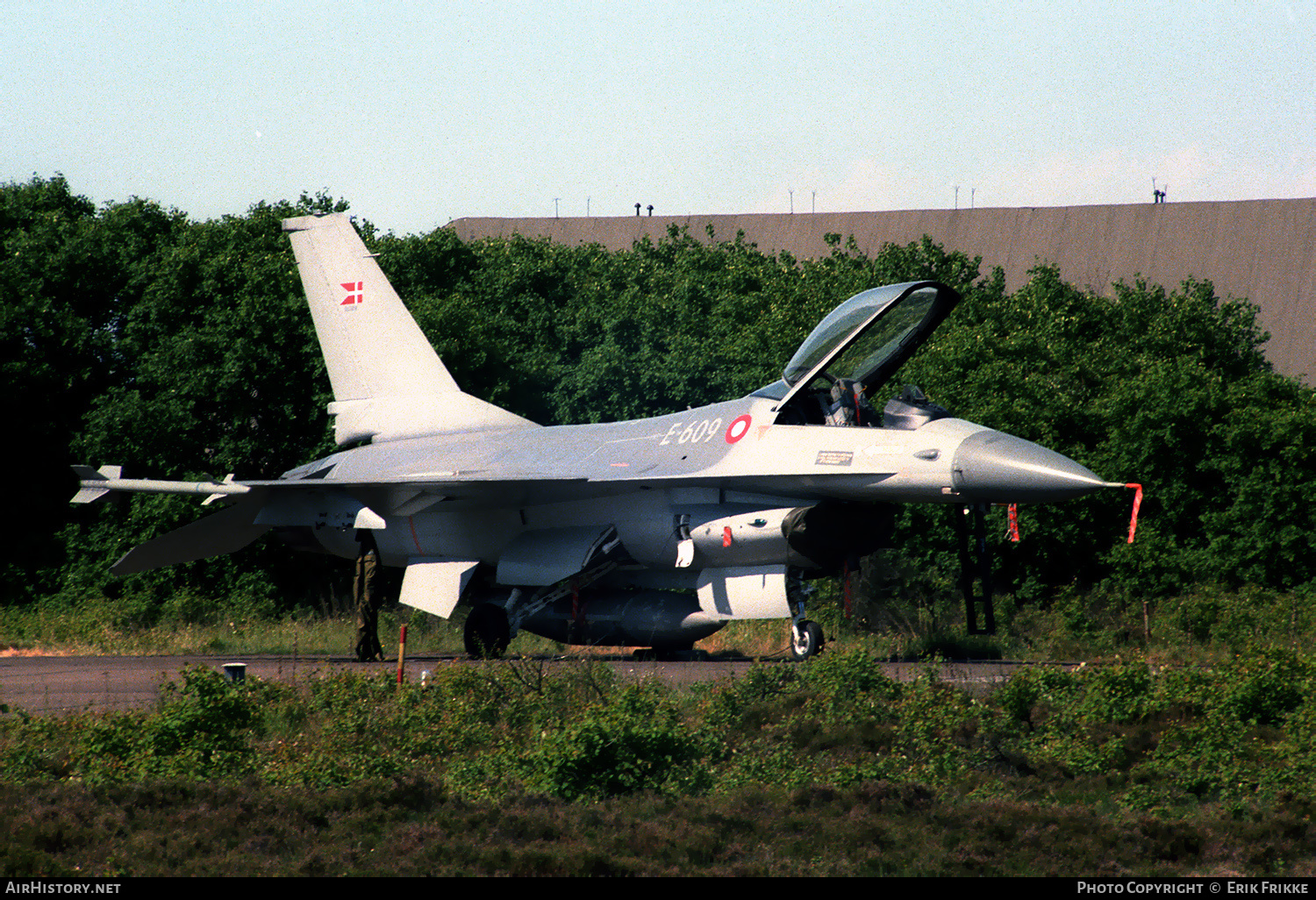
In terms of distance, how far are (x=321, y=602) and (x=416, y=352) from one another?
6290mm

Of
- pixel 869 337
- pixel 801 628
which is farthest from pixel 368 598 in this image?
pixel 869 337

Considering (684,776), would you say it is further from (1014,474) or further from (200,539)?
(200,539)

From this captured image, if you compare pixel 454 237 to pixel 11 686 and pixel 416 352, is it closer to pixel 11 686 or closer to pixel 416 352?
pixel 416 352

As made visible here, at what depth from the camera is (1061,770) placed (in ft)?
31.3

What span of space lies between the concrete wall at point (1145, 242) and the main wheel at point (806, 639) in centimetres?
1985

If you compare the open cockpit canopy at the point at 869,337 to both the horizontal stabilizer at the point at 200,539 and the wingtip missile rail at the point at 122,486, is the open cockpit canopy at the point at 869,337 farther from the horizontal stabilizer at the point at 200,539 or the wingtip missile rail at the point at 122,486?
the horizontal stabilizer at the point at 200,539

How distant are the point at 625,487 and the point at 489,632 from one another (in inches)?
110

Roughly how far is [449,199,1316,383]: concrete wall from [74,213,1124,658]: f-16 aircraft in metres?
19.0

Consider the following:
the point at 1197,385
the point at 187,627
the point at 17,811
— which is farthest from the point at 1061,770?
the point at 187,627

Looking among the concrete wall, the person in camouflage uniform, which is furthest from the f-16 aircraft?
the concrete wall

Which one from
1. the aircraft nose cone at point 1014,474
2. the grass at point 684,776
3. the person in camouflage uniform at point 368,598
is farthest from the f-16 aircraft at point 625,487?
the grass at point 684,776

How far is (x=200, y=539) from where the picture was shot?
1914 cm

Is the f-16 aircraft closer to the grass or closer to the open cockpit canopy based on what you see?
the open cockpit canopy

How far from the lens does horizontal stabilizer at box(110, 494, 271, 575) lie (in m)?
18.9
